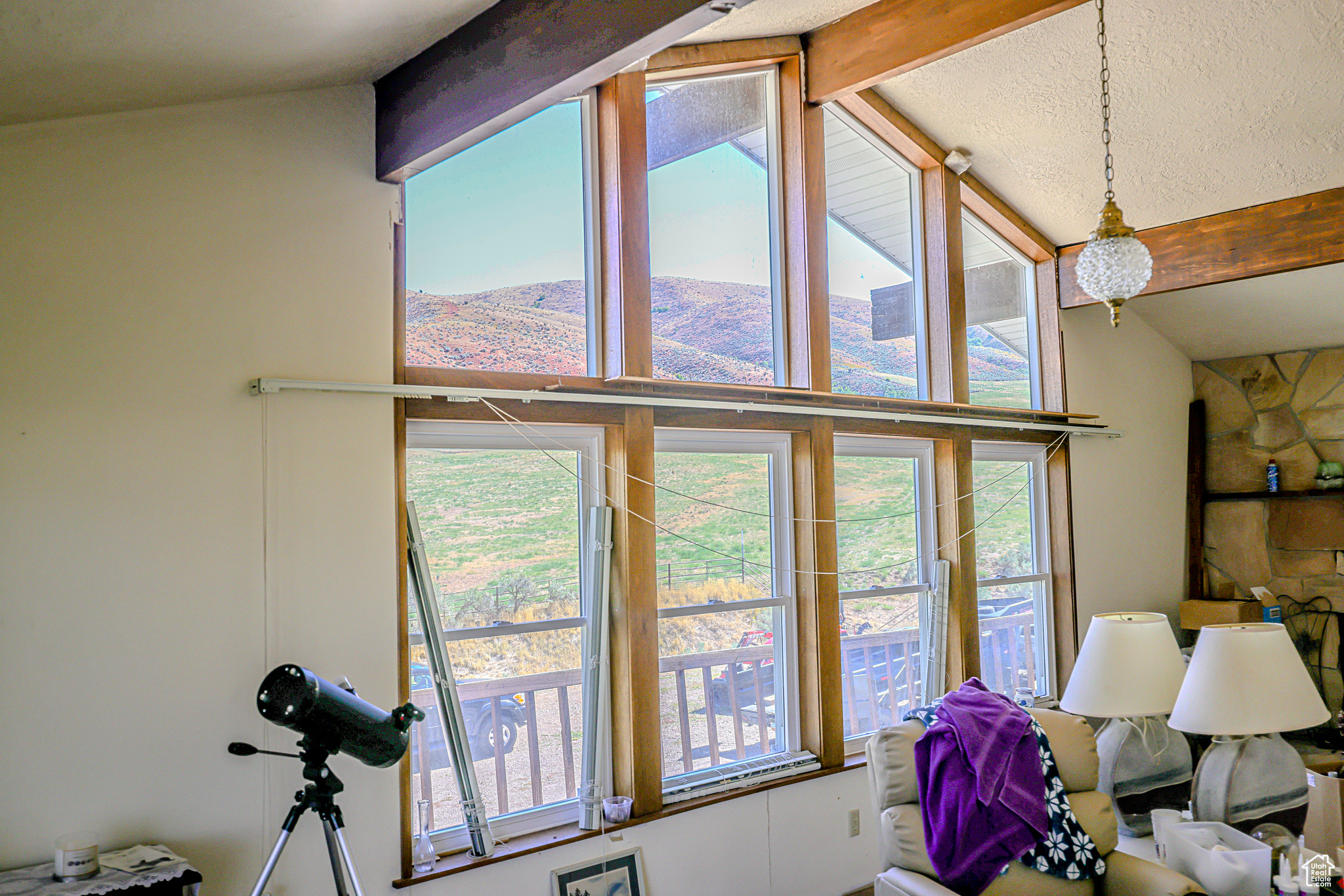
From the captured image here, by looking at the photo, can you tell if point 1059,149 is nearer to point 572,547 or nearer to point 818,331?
point 818,331

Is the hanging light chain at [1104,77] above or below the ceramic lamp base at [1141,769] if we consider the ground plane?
above

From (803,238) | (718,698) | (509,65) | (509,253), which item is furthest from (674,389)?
(509,65)

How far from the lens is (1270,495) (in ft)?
18.2

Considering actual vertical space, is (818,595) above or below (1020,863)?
above

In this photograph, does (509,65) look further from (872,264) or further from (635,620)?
(872,264)

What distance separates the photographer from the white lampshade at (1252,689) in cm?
252

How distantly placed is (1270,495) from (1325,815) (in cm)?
365

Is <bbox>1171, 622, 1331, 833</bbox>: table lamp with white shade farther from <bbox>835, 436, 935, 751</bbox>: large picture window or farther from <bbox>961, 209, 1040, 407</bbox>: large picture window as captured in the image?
<bbox>961, 209, 1040, 407</bbox>: large picture window

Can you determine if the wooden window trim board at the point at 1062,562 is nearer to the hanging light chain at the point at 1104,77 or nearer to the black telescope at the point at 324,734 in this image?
the hanging light chain at the point at 1104,77

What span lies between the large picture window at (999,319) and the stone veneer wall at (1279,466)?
5.54 feet

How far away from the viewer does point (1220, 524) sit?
5785mm

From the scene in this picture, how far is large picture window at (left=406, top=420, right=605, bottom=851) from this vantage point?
3.01 meters

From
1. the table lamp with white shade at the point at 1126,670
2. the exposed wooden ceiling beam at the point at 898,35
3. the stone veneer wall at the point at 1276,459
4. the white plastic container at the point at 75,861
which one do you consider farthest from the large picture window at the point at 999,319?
the white plastic container at the point at 75,861

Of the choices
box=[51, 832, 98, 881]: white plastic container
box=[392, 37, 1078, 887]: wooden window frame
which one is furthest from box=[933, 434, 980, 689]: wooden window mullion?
box=[51, 832, 98, 881]: white plastic container
